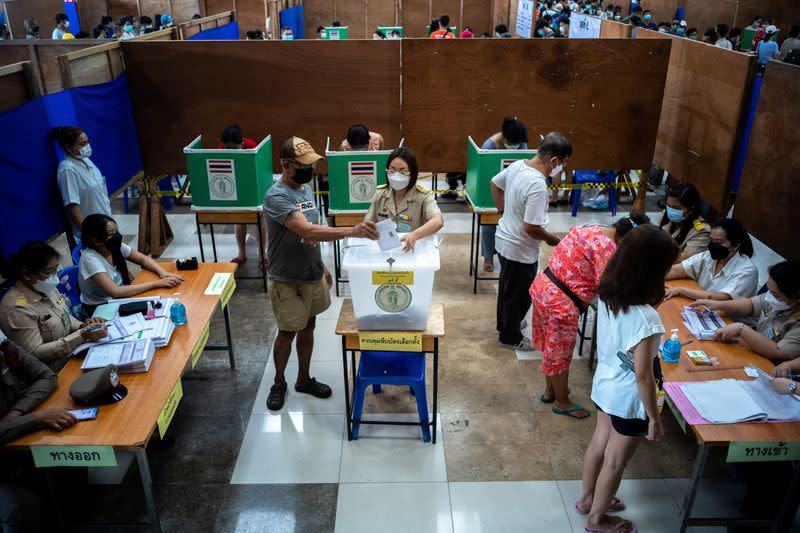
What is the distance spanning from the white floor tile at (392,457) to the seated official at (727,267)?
1759 mm

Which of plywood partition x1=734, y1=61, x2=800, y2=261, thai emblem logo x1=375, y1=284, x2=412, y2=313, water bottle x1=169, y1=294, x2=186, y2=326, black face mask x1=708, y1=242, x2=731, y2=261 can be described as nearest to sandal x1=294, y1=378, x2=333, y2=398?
water bottle x1=169, y1=294, x2=186, y2=326

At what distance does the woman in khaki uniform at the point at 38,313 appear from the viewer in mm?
2840

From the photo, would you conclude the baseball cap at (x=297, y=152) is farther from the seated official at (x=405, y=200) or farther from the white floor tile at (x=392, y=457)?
the white floor tile at (x=392, y=457)

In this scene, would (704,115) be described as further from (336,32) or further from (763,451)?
(336,32)

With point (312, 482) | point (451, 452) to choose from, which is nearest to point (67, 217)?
point (312, 482)

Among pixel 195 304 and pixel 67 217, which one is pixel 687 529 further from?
pixel 67 217

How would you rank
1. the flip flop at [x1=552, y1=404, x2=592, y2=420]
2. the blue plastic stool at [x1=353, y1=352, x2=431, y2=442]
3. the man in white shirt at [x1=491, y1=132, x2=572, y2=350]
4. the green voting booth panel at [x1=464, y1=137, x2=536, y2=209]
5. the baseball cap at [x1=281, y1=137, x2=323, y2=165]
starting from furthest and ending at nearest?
the green voting booth panel at [x1=464, y1=137, x2=536, y2=209] → the flip flop at [x1=552, y1=404, x2=592, y2=420] → the man in white shirt at [x1=491, y1=132, x2=572, y2=350] → the blue plastic stool at [x1=353, y1=352, x2=431, y2=442] → the baseball cap at [x1=281, y1=137, x2=323, y2=165]

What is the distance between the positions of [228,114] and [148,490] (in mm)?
4243

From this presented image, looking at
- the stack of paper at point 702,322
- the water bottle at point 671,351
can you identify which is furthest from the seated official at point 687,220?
the water bottle at point 671,351

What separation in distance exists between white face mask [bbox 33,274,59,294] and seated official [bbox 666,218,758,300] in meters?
3.50

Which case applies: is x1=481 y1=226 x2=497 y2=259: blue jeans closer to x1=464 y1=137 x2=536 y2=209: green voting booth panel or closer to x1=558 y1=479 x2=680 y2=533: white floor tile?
x1=464 y1=137 x2=536 y2=209: green voting booth panel

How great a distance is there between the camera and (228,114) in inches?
233

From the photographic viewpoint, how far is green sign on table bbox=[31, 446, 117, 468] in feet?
7.80

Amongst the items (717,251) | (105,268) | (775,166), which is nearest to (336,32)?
(775,166)
